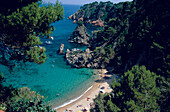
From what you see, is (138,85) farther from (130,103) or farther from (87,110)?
(87,110)

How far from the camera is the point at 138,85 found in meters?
15.5

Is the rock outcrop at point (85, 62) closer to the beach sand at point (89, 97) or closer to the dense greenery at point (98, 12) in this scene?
the beach sand at point (89, 97)

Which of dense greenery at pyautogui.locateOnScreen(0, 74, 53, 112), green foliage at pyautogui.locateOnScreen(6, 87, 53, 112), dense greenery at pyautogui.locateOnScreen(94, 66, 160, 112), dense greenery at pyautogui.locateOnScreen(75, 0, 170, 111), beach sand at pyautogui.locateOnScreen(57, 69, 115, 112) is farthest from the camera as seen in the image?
beach sand at pyautogui.locateOnScreen(57, 69, 115, 112)

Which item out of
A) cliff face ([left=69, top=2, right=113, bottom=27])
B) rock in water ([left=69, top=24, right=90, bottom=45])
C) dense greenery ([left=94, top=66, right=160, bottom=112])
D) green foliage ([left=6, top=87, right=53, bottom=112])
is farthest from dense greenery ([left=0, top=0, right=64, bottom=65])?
cliff face ([left=69, top=2, right=113, bottom=27])

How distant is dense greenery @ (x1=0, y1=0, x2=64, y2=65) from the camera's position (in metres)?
8.45

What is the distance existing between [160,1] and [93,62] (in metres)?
21.7

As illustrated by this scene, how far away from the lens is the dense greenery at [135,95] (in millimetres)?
14859

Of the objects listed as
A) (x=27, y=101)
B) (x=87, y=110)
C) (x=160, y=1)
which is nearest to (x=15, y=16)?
(x=27, y=101)

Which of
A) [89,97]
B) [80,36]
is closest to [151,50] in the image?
[89,97]

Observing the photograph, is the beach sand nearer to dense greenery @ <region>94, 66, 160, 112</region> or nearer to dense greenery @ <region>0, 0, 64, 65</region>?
dense greenery @ <region>94, 66, 160, 112</region>

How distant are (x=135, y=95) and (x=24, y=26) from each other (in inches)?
498

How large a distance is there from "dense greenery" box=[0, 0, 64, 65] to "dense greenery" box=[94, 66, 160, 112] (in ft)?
33.3

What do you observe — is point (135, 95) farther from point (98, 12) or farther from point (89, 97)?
point (98, 12)

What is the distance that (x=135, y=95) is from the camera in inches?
591
